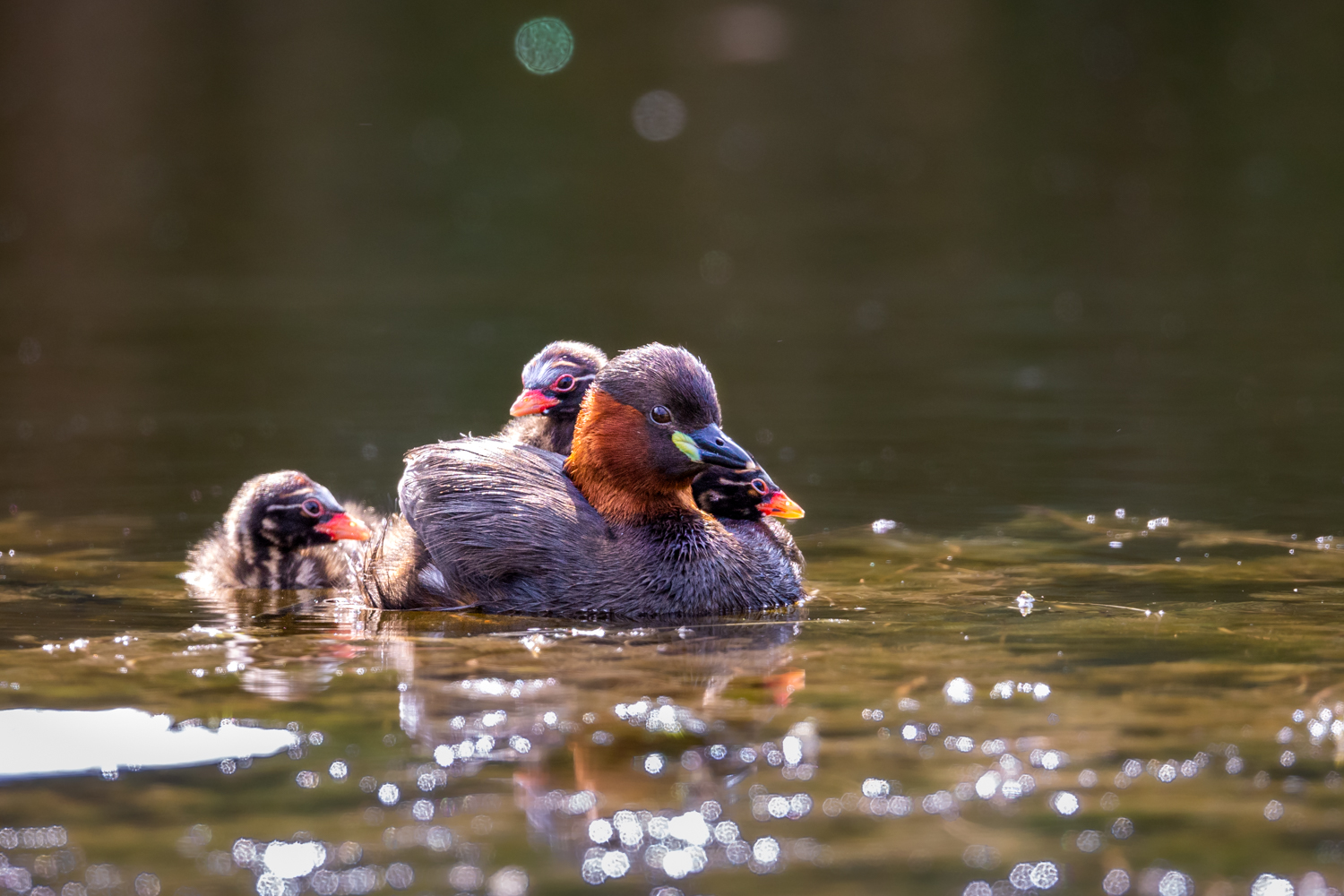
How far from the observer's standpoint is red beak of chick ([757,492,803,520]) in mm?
7934

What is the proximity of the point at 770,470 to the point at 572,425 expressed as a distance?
2685mm

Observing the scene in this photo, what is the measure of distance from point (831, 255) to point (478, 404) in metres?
10.6

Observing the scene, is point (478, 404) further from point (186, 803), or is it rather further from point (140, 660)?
point (186, 803)

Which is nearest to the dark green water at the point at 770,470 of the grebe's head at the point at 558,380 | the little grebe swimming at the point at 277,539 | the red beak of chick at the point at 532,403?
the little grebe swimming at the point at 277,539

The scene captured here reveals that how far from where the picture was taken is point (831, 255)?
23125mm

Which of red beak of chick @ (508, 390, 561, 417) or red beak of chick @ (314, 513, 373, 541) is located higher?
red beak of chick @ (508, 390, 561, 417)

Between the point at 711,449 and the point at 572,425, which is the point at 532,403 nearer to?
the point at 572,425

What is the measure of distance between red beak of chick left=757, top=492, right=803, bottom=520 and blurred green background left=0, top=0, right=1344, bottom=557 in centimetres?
171

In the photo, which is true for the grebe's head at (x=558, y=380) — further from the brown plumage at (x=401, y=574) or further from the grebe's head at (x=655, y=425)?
the brown plumage at (x=401, y=574)

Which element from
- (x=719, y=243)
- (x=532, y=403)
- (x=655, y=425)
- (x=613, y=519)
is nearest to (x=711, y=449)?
(x=655, y=425)

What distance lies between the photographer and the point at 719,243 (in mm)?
24844

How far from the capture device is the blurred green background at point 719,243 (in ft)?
38.6

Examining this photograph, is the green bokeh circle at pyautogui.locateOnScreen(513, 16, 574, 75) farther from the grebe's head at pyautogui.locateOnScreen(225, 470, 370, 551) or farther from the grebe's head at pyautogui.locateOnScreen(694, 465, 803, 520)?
the grebe's head at pyautogui.locateOnScreen(694, 465, 803, 520)

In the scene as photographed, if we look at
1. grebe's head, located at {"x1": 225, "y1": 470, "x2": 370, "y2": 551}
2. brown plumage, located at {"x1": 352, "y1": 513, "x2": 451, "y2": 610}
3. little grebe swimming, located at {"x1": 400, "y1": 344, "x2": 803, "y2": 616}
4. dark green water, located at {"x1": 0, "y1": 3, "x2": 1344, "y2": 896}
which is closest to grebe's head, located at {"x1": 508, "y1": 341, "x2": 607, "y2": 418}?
little grebe swimming, located at {"x1": 400, "y1": 344, "x2": 803, "y2": 616}
